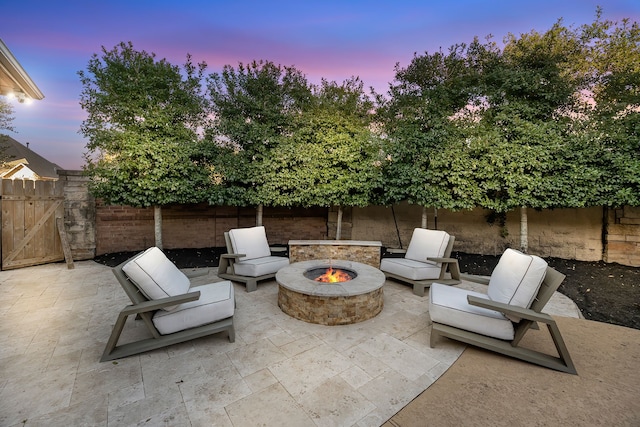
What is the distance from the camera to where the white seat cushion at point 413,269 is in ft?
14.7

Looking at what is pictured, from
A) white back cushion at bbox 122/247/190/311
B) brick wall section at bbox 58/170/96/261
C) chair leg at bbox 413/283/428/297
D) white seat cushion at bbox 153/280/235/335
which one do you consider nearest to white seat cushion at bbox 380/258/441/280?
chair leg at bbox 413/283/428/297

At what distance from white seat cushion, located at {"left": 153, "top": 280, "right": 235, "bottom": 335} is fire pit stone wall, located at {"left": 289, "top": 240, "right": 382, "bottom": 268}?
2.87 metres

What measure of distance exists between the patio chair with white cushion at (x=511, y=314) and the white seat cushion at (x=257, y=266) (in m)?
2.83

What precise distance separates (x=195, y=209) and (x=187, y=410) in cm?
635

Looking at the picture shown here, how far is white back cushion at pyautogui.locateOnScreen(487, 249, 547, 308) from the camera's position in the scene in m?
2.52

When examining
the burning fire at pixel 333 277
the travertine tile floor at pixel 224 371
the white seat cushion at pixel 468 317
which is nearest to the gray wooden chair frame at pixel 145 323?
the travertine tile floor at pixel 224 371

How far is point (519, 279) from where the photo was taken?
2.63 metres

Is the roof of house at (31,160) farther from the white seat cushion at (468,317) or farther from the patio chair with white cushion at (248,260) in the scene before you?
the white seat cushion at (468,317)

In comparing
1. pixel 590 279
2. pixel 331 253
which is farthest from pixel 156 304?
pixel 590 279

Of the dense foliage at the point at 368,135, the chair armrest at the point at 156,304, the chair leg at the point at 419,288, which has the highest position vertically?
the dense foliage at the point at 368,135

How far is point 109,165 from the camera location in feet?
18.7

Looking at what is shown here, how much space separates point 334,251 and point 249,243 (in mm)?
1900

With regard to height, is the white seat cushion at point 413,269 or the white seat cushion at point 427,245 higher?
the white seat cushion at point 427,245

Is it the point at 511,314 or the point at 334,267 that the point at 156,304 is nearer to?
the point at 334,267
